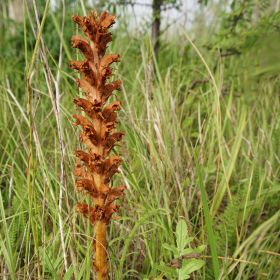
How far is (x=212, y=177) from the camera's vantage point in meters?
2.03

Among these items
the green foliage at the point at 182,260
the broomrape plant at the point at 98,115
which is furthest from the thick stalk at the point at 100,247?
the green foliage at the point at 182,260

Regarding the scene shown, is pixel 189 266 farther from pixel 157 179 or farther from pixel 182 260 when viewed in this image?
pixel 157 179

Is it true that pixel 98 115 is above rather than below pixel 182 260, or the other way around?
above

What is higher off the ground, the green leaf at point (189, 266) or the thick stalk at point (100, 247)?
the thick stalk at point (100, 247)

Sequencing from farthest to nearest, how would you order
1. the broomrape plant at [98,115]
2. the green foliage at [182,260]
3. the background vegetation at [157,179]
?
the background vegetation at [157,179] → the green foliage at [182,260] → the broomrape plant at [98,115]

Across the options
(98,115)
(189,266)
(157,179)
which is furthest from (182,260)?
(157,179)

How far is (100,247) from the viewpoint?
1.02 m

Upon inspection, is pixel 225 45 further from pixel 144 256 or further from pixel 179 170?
pixel 144 256

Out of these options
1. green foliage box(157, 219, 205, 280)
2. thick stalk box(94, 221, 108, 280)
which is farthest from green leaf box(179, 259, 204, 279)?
thick stalk box(94, 221, 108, 280)

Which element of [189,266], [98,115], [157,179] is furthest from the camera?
[157,179]

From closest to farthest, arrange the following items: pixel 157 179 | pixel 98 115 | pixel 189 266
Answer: pixel 98 115, pixel 189 266, pixel 157 179

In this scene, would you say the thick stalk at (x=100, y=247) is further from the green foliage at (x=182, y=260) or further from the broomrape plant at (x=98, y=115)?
the green foliage at (x=182, y=260)

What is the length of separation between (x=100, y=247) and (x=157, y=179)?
2.45 feet

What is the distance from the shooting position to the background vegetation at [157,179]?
1.18 meters
